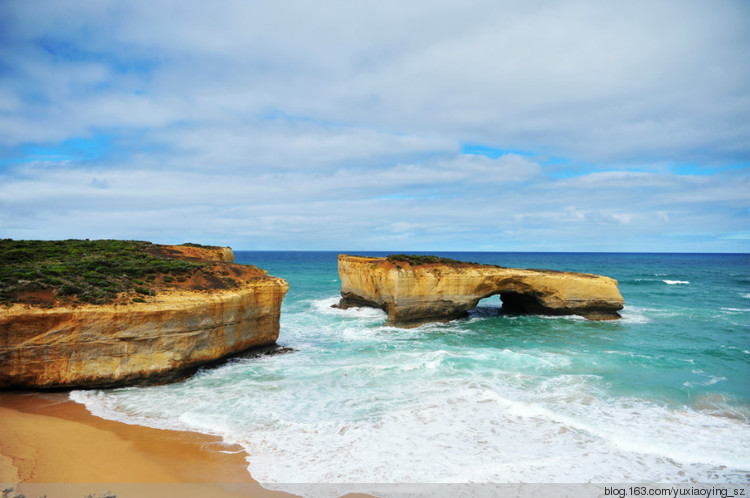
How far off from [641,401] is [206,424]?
41.7 feet

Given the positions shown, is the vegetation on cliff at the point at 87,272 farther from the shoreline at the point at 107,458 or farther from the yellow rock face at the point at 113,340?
the shoreline at the point at 107,458

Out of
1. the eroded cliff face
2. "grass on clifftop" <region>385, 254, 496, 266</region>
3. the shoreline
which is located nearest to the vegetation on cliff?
the shoreline

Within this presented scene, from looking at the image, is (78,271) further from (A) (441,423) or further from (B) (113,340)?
(A) (441,423)

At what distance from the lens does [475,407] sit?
460 inches

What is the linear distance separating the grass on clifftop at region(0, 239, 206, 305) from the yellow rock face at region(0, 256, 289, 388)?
77 centimetres

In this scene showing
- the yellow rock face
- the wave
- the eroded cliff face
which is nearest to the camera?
the wave

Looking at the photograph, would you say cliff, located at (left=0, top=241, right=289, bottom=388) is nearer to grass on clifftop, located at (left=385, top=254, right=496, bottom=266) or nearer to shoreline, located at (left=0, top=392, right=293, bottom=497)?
shoreline, located at (left=0, top=392, right=293, bottom=497)

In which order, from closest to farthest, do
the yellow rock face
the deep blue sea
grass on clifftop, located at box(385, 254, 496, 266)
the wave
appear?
the wave < the deep blue sea < the yellow rock face < grass on clifftop, located at box(385, 254, 496, 266)

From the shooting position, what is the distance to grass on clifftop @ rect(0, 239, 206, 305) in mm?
12891

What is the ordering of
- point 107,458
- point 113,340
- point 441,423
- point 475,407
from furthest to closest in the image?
point 113,340 → point 475,407 → point 441,423 → point 107,458

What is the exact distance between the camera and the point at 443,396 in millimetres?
12508

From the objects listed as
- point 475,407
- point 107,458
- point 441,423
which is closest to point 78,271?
point 107,458

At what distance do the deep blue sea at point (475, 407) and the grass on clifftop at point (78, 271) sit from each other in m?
3.43

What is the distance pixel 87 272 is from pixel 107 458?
9.27m
